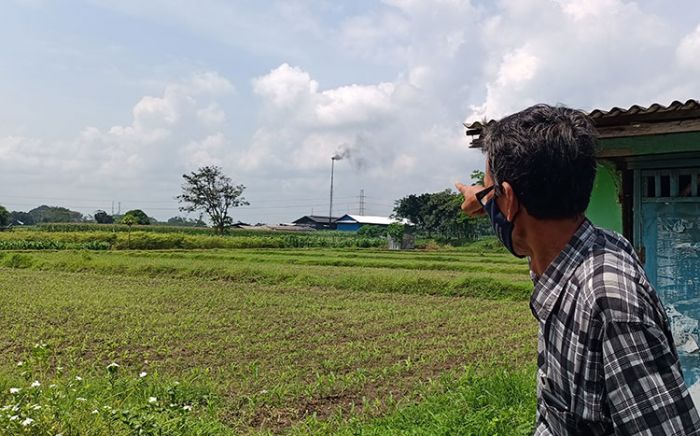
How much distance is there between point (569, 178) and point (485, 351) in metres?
7.24

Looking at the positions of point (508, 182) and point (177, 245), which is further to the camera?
point (177, 245)

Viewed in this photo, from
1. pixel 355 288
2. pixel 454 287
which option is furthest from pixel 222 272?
pixel 454 287

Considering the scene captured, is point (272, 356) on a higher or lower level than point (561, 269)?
lower

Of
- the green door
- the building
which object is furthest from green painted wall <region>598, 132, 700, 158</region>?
the green door

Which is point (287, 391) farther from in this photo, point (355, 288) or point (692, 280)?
point (355, 288)

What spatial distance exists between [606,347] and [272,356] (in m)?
6.94

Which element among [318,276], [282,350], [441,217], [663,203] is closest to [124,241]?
[318,276]

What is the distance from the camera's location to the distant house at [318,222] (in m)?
86.1

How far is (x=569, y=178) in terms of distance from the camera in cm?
132

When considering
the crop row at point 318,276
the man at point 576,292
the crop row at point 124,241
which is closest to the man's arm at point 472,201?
the man at point 576,292

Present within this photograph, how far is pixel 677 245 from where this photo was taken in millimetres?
3727

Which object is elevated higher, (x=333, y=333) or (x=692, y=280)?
(x=692, y=280)

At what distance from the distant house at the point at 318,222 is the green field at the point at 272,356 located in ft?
223

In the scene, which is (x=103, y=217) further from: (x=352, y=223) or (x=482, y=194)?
(x=482, y=194)
